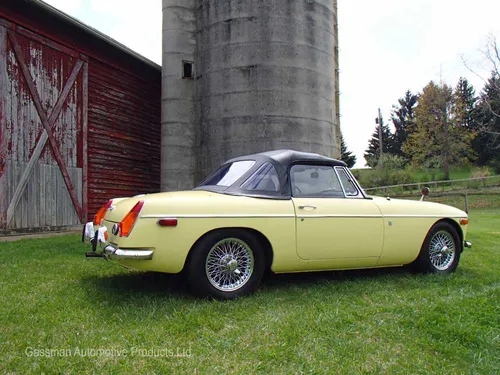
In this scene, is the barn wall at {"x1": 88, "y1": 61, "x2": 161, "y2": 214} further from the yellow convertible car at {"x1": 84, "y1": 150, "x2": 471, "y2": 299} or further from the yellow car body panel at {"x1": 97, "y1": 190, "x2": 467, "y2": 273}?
the yellow car body panel at {"x1": 97, "y1": 190, "x2": 467, "y2": 273}

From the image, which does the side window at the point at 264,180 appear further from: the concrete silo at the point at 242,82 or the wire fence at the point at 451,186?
the wire fence at the point at 451,186

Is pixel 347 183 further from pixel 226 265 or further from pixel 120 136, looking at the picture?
pixel 120 136

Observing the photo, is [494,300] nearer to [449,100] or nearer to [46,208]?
[46,208]

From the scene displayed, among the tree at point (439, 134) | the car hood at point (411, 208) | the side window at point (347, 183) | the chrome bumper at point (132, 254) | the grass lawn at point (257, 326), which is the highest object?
the tree at point (439, 134)

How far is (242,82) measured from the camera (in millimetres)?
11633

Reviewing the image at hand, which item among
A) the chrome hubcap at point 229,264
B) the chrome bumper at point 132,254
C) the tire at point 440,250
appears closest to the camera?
the chrome bumper at point 132,254

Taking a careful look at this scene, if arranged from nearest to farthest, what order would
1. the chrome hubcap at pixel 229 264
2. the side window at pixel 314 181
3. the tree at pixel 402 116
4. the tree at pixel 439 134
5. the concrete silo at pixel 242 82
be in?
the chrome hubcap at pixel 229 264, the side window at pixel 314 181, the concrete silo at pixel 242 82, the tree at pixel 439 134, the tree at pixel 402 116

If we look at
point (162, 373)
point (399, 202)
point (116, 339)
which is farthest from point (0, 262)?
point (399, 202)

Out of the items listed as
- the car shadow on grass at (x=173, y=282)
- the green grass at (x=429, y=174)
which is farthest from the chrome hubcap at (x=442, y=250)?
the green grass at (x=429, y=174)

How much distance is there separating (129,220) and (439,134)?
43427 millimetres

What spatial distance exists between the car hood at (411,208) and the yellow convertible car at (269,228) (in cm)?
2

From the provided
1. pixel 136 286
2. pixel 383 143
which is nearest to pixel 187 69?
pixel 136 286

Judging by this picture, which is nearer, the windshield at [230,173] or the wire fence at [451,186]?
the windshield at [230,173]

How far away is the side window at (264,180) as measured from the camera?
4340mm
